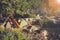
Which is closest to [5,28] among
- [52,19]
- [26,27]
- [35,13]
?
[26,27]

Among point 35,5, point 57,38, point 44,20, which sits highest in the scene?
point 35,5

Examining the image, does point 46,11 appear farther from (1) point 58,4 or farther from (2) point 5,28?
(2) point 5,28

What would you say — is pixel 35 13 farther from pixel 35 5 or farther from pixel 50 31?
pixel 50 31

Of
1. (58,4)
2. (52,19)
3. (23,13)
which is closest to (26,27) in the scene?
(23,13)

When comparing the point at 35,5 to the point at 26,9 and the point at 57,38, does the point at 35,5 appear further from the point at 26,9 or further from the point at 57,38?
the point at 57,38

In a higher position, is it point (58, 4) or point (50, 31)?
point (58, 4)

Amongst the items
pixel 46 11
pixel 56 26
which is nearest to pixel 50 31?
pixel 56 26

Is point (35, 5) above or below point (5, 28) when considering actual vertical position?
above
